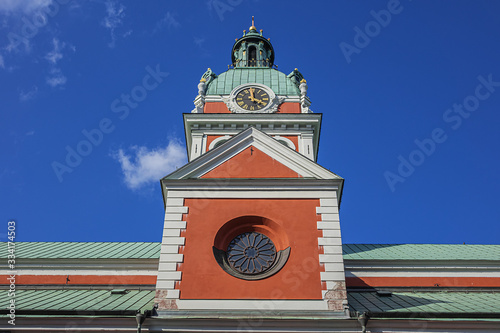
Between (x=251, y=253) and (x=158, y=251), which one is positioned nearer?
(x=251, y=253)

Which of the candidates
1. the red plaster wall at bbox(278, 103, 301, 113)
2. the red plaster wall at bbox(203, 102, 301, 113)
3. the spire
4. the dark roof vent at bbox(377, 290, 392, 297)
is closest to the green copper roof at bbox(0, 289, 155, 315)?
the dark roof vent at bbox(377, 290, 392, 297)

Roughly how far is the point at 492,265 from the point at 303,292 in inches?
410

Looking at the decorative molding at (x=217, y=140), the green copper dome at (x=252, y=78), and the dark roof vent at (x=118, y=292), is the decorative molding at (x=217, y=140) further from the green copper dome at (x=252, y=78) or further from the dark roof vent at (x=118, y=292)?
the dark roof vent at (x=118, y=292)

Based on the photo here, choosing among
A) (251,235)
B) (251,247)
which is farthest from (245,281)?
(251,235)

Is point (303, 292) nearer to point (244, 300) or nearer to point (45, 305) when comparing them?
point (244, 300)

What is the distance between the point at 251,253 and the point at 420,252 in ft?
31.8

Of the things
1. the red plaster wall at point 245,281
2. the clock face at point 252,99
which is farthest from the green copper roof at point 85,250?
the clock face at point 252,99

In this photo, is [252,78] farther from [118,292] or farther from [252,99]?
[118,292]

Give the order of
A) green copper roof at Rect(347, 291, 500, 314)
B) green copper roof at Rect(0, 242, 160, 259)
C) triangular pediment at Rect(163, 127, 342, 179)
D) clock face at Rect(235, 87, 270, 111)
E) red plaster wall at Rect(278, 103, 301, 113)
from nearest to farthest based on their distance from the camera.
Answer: green copper roof at Rect(347, 291, 500, 314)
triangular pediment at Rect(163, 127, 342, 179)
green copper roof at Rect(0, 242, 160, 259)
clock face at Rect(235, 87, 270, 111)
red plaster wall at Rect(278, 103, 301, 113)

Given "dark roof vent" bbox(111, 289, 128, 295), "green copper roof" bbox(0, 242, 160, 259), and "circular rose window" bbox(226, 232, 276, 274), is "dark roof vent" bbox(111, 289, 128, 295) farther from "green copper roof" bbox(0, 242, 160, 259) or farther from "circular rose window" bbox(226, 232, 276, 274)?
"circular rose window" bbox(226, 232, 276, 274)

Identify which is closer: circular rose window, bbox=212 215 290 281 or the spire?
circular rose window, bbox=212 215 290 281

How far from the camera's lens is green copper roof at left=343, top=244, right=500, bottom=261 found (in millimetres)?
22203

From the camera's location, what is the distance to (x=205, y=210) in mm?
19016

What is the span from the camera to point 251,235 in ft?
61.7
